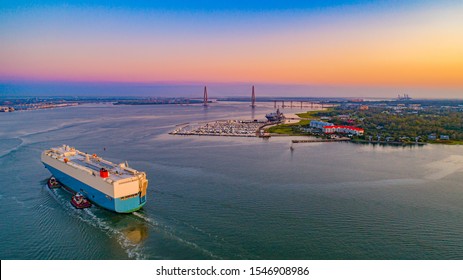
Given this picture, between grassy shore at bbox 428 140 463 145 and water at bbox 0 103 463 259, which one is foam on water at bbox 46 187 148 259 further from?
grassy shore at bbox 428 140 463 145

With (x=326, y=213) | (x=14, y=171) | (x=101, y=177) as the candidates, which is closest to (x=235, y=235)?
(x=326, y=213)

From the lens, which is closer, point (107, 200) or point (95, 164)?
point (107, 200)

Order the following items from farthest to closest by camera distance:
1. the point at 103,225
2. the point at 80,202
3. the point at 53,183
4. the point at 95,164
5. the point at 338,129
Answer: the point at 338,129 → the point at 53,183 → the point at 95,164 → the point at 80,202 → the point at 103,225

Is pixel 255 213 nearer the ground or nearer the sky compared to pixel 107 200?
nearer the ground

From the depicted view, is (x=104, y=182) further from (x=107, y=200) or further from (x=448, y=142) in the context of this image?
(x=448, y=142)

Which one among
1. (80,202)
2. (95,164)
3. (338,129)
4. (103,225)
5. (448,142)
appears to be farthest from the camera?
(338,129)

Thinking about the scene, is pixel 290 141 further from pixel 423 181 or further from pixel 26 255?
pixel 26 255

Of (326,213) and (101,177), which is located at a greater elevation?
(101,177)

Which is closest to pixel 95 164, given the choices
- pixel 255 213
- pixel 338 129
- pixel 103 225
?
pixel 103 225
